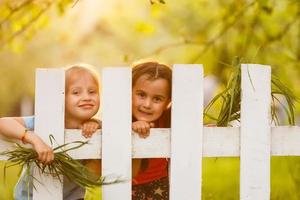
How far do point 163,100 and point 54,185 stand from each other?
662 millimetres

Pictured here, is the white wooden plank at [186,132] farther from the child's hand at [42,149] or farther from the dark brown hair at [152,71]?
the child's hand at [42,149]

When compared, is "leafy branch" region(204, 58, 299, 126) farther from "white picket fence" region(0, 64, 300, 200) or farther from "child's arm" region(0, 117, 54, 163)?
"child's arm" region(0, 117, 54, 163)

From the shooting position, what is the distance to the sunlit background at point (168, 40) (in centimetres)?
538

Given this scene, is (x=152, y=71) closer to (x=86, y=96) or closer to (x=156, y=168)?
(x=86, y=96)

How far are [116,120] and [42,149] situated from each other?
36cm

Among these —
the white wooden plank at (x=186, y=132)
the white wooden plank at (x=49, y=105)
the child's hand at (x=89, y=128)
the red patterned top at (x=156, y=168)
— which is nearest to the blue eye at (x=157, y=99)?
the red patterned top at (x=156, y=168)

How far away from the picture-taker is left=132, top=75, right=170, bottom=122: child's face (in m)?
3.31

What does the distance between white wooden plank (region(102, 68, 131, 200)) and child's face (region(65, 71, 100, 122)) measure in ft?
0.48

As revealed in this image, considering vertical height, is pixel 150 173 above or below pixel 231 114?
below

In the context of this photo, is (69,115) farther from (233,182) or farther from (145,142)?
(233,182)

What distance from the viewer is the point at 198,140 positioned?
319 cm

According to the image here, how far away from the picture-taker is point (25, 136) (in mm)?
2965

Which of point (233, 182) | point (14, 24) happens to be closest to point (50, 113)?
Result: point (14, 24)

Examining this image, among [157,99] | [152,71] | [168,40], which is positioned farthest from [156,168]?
[168,40]
